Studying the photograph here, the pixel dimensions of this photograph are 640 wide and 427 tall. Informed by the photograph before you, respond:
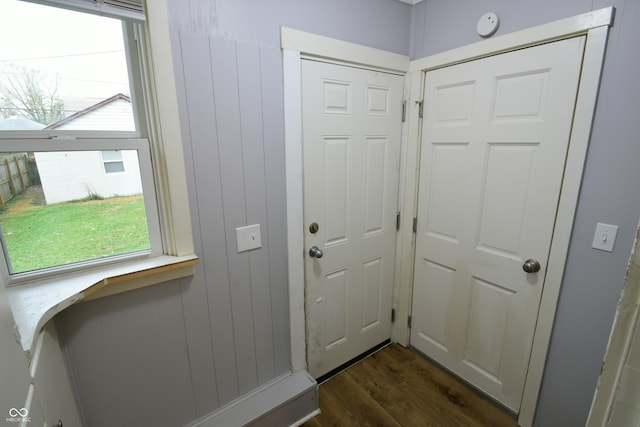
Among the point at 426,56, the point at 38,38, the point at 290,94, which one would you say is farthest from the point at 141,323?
the point at 426,56

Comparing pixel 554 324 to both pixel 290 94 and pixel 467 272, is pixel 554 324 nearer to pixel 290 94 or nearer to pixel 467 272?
pixel 467 272

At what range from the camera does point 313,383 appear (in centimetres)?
166

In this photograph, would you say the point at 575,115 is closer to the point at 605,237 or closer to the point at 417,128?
the point at 605,237

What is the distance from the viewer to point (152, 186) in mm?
1216

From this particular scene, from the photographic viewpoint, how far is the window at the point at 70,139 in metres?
0.95

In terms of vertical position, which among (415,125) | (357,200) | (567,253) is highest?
(415,125)

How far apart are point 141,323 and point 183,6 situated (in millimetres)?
1256

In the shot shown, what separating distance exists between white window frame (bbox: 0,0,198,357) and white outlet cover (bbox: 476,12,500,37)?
4.66ft

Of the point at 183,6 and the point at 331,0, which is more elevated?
the point at 331,0

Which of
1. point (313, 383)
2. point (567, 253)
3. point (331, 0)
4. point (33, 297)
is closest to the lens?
point (33, 297)

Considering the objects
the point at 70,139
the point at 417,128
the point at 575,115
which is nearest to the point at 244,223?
the point at 70,139

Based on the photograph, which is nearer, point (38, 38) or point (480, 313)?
point (38, 38)

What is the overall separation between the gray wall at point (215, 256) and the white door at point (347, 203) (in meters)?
0.19

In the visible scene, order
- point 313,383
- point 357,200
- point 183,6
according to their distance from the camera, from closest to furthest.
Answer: point 183,6
point 313,383
point 357,200
